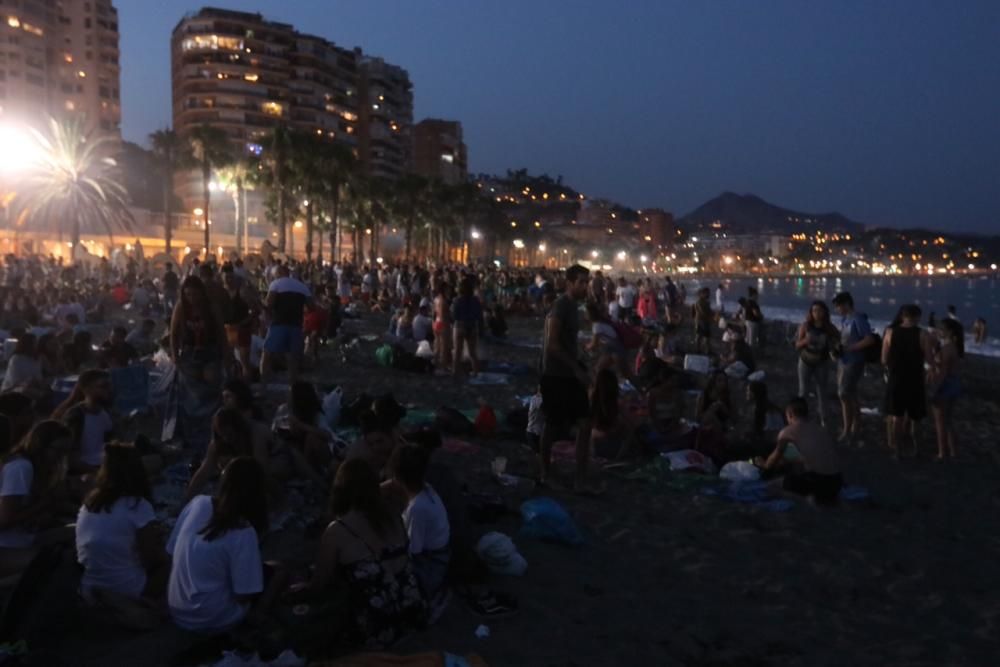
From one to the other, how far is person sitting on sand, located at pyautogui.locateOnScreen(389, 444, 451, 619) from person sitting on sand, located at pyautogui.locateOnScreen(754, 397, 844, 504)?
3.81m

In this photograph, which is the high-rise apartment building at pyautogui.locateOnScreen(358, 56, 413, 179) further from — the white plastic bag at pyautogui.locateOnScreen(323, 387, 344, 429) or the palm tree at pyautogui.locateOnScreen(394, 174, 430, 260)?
the white plastic bag at pyautogui.locateOnScreen(323, 387, 344, 429)

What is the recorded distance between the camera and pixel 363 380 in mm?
12367

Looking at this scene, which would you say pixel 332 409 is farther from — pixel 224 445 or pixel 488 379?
pixel 488 379

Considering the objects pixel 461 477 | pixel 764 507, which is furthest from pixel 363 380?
pixel 764 507

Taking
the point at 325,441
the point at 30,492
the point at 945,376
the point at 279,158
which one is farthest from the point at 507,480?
the point at 279,158

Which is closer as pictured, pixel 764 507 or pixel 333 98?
pixel 764 507

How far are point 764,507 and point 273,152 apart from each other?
4277cm

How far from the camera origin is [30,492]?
185 inches

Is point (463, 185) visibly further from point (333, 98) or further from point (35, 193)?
point (35, 193)

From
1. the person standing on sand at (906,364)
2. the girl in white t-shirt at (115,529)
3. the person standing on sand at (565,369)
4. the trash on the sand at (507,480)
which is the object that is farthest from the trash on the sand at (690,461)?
the girl in white t-shirt at (115,529)

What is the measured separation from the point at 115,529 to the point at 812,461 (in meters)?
5.50

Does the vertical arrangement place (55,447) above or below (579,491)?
above

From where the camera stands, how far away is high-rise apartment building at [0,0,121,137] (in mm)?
79312

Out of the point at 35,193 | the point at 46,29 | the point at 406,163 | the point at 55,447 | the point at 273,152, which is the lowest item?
the point at 55,447
